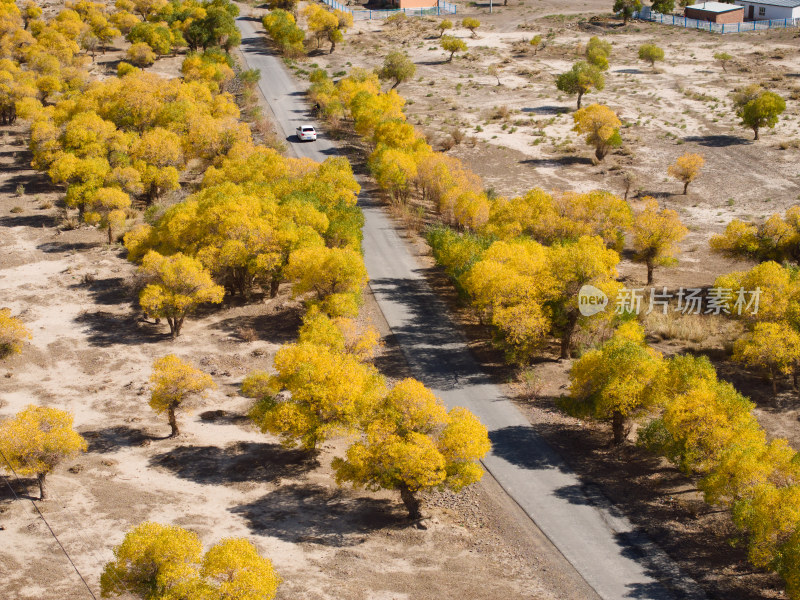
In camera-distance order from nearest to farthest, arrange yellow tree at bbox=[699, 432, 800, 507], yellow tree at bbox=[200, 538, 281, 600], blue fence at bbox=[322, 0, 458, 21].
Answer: yellow tree at bbox=[200, 538, 281, 600], yellow tree at bbox=[699, 432, 800, 507], blue fence at bbox=[322, 0, 458, 21]

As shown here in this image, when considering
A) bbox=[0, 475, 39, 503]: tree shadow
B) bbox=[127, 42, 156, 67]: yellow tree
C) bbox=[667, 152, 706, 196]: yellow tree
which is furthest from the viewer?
bbox=[127, 42, 156, 67]: yellow tree

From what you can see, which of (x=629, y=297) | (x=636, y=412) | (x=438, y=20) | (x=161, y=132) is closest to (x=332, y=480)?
(x=636, y=412)

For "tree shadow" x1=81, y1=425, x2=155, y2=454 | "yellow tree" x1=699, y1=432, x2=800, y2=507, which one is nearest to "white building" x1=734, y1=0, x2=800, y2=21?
"yellow tree" x1=699, y1=432, x2=800, y2=507

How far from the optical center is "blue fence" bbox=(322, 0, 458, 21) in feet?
384

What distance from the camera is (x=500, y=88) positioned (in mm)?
87688

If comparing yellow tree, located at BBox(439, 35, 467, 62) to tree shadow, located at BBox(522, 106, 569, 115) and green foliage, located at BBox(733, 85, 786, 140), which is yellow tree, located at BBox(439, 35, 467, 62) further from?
green foliage, located at BBox(733, 85, 786, 140)

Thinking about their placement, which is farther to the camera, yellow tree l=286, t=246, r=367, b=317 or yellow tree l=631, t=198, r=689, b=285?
yellow tree l=631, t=198, r=689, b=285

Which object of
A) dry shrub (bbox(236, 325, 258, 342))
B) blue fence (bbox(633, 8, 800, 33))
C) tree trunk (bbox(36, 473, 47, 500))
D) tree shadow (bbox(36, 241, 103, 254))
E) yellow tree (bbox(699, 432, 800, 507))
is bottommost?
tree trunk (bbox(36, 473, 47, 500))

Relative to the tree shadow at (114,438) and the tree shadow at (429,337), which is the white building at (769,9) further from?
the tree shadow at (114,438)

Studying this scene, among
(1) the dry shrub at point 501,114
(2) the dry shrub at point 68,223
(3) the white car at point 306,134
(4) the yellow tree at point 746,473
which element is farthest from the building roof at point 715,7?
(4) the yellow tree at point 746,473

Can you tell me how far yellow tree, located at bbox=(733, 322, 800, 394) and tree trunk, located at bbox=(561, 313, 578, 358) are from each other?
753 cm

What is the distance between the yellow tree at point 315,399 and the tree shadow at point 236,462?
108 centimetres

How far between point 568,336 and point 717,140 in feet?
137

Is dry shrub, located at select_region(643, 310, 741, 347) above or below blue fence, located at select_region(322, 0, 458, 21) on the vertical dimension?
below
